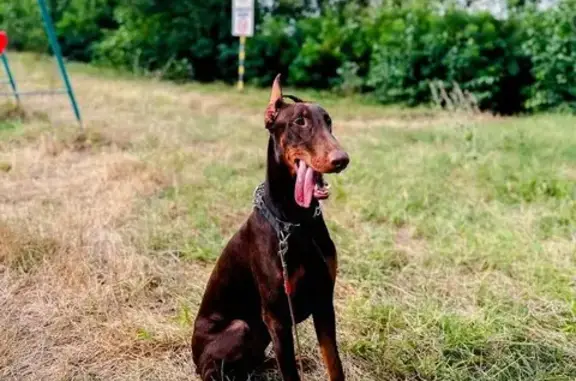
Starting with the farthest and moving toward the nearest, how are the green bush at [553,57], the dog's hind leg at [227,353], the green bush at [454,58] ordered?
the green bush at [454,58]
the green bush at [553,57]
the dog's hind leg at [227,353]

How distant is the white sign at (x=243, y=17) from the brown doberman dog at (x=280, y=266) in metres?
10.5

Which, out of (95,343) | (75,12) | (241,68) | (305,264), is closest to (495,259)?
(305,264)

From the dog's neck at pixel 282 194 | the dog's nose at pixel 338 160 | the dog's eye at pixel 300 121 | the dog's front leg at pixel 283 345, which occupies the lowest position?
the dog's front leg at pixel 283 345

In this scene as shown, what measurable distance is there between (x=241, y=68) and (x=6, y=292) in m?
10.0

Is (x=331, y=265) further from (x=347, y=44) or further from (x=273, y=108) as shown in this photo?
(x=347, y=44)

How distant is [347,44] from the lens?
41.3 ft

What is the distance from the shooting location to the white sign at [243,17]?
1231cm

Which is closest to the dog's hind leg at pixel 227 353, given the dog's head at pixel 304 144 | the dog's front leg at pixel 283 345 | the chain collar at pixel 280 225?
the dog's front leg at pixel 283 345

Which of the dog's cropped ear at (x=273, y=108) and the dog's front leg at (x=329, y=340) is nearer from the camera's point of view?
the dog's cropped ear at (x=273, y=108)

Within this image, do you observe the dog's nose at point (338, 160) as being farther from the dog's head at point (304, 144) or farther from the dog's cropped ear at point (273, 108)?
the dog's cropped ear at point (273, 108)

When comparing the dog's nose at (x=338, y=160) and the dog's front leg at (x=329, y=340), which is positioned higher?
the dog's nose at (x=338, y=160)

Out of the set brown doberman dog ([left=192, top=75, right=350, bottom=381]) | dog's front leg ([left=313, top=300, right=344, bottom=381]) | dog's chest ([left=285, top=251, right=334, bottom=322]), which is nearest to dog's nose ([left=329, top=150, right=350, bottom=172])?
brown doberman dog ([left=192, top=75, right=350, bottom=381])

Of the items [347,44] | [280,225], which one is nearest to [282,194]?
[280,225]

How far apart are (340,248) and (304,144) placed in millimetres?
2047
